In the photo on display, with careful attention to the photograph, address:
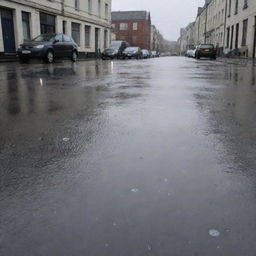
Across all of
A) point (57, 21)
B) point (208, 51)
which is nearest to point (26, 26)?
point (57, 21)

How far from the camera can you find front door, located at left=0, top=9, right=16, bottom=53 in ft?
75.8

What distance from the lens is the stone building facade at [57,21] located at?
2364 centimetres

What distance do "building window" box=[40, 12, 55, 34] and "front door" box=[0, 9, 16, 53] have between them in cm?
429

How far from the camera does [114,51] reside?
36.2 m

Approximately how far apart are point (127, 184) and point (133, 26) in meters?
88.3

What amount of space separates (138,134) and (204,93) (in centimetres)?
416

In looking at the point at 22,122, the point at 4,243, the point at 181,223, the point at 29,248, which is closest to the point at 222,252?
the point at 181,223

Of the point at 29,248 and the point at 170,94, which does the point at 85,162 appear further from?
the point at 170,94

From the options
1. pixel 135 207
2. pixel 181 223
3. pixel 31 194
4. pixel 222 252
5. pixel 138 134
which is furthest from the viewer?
pixel 138 134

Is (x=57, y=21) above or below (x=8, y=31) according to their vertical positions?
above

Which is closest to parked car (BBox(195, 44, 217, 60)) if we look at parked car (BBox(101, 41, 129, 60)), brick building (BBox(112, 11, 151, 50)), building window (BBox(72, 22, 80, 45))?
parked car (BBox(101, 41, 129, 60))

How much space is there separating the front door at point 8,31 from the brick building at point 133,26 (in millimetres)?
64898

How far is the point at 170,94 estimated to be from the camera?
24.7 feet

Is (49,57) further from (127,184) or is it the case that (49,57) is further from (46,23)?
(127,184)
